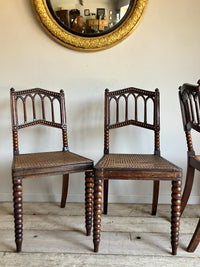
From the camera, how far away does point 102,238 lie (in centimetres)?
150

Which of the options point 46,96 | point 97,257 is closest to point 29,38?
point 46,96

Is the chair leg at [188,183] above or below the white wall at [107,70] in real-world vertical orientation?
below

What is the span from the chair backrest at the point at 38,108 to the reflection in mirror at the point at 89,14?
1.64ft

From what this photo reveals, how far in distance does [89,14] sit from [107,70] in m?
0.41

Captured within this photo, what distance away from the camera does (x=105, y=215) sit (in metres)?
→ 1.82

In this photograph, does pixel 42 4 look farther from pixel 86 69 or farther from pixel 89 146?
pixel 89 146

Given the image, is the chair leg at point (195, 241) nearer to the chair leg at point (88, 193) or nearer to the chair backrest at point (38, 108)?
the chair leg at point (88, 193)

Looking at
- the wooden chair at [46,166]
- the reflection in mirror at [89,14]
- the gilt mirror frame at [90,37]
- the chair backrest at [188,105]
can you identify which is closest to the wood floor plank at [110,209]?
the wooden chair at [46,166]

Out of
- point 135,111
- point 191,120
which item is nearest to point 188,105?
point 191,120

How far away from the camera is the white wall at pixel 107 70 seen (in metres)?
1.89

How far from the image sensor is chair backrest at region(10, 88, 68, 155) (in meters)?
1.73

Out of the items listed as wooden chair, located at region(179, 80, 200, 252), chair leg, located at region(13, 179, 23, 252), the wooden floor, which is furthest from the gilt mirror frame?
the wooden floor

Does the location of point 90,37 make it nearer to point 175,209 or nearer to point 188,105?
point 188,105

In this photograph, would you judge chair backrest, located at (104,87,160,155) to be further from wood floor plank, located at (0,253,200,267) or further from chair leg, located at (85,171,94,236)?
wood floor plank, located at (0,253,200,267)
